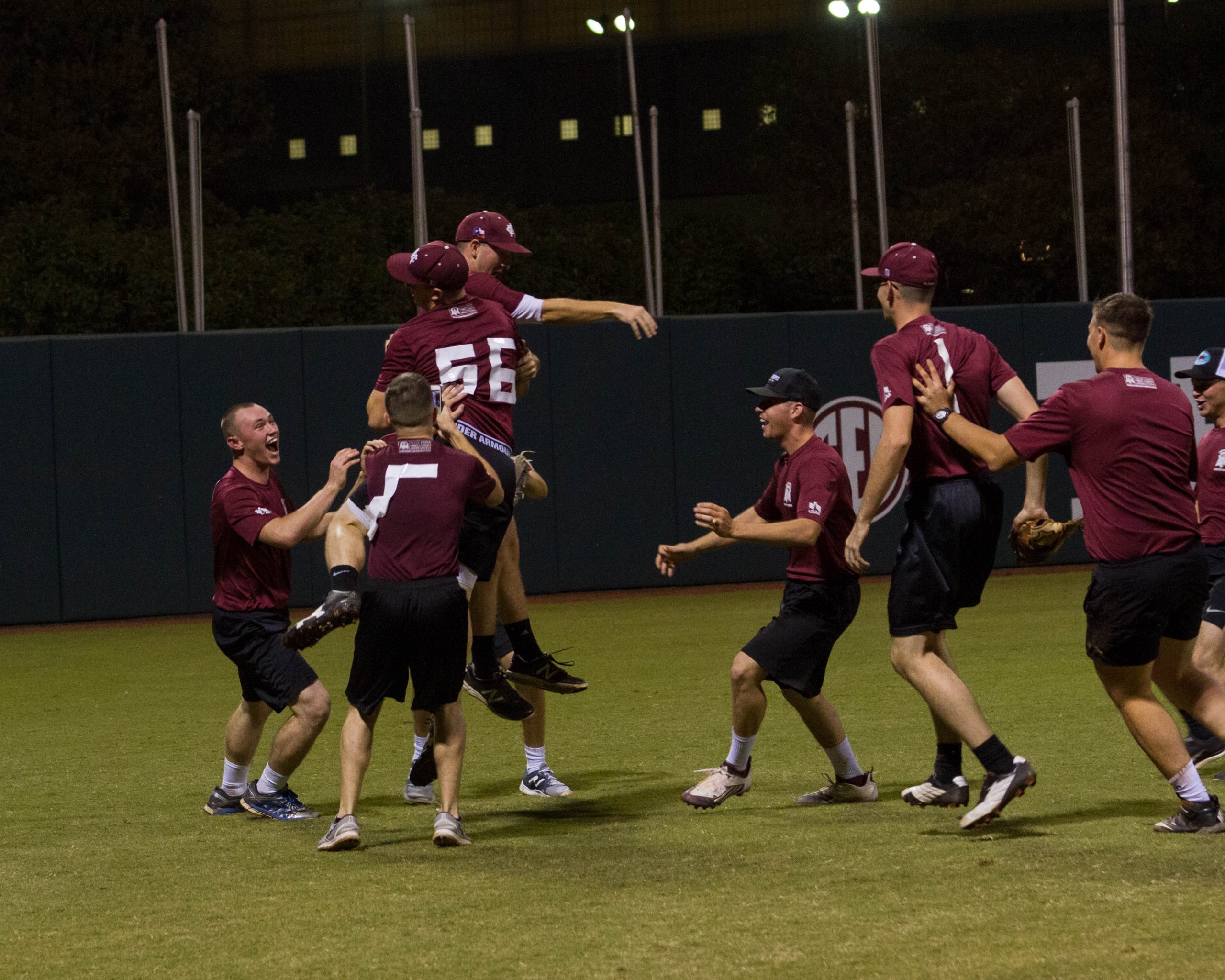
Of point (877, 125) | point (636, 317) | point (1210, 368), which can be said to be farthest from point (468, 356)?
point (877, 125)

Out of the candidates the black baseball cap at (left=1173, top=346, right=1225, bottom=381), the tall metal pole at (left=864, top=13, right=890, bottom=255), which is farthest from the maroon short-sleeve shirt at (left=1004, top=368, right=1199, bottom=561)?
the tall metal pole at (left=864, top=13, right=890, bottom=255)

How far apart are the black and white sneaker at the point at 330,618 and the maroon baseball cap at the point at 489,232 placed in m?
2.08

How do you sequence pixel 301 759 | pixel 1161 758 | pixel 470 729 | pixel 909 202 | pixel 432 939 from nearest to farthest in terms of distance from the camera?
pixel 432 939, pixel 1161 758, pixel 301 759, pixel 470 729, pixel 909 202

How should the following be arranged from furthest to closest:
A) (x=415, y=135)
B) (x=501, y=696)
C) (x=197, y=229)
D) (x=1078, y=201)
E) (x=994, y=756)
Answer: (x=1078, y=201) < (x=415, y=135) < (x=197, y=229) < (x=501, y=696) < (x=994, y=756)

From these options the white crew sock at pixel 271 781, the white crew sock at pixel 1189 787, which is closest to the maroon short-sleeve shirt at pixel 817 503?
the white crew sock at pixel 1189 787

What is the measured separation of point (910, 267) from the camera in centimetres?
712

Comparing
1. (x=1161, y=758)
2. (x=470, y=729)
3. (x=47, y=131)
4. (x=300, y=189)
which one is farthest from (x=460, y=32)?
(x=1161, y=758)

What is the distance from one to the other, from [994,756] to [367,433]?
35.9ft

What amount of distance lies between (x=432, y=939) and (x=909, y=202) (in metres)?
33.9

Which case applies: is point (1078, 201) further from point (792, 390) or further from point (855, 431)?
point (792, 390)

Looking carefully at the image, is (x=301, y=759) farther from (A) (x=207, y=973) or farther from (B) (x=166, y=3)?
(B) (x=166, y=3)

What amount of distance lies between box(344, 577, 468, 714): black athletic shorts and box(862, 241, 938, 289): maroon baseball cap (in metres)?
2.37

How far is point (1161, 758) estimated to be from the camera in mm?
6410

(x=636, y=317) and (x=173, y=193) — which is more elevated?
(x=173, y=193)
